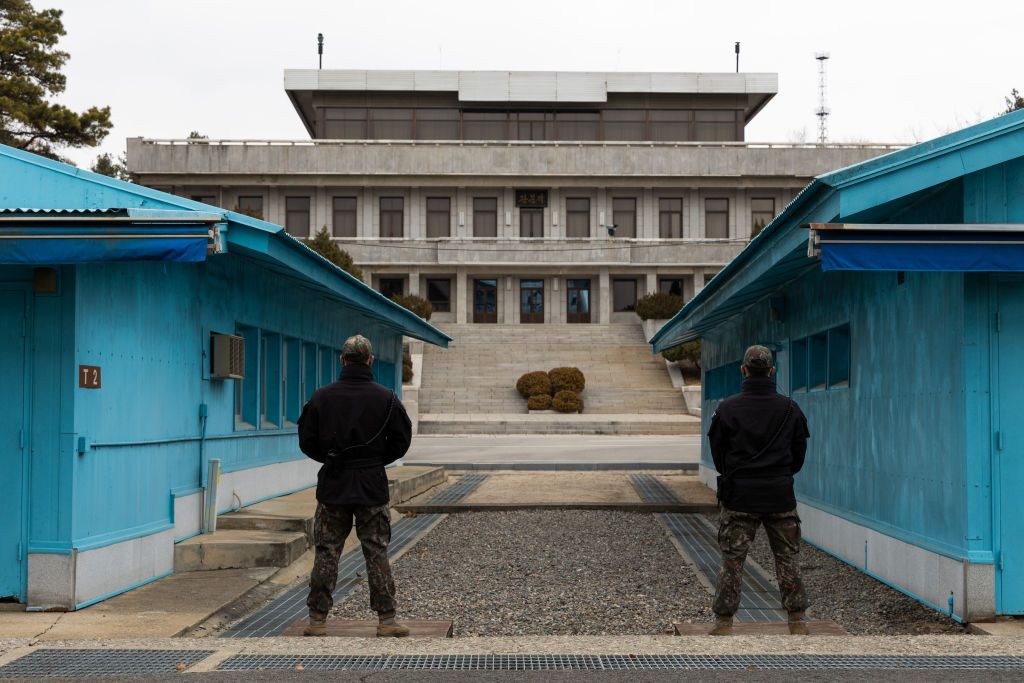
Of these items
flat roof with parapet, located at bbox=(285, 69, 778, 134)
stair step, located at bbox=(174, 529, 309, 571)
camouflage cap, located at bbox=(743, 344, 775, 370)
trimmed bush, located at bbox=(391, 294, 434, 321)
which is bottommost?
stair step, located at bbox=(174, 529, 309, 571)

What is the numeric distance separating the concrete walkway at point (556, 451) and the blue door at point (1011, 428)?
1637 cm

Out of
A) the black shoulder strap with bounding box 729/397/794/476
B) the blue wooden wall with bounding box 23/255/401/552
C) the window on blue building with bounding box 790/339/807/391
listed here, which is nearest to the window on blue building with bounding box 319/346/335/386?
the blue wooden wall with bounding box 23/255/401/552

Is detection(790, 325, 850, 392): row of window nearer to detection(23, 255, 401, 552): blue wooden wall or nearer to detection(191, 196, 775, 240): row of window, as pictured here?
detection(23, 255, 401, 552): blue wooden wall

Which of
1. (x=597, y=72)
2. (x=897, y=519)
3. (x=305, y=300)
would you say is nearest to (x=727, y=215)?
(x=597, y=72)

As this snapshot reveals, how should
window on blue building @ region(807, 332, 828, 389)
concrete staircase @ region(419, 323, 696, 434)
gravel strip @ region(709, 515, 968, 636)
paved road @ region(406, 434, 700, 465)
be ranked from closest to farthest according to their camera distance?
gravel strip @ region(709, 515, 968, 636), window on blue building @ region(807, 332, 828, 389), paved road @ region(406, 434, 700, 465), concrete staircase @ region(419, 323, 696, 434)

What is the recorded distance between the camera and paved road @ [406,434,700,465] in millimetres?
25688

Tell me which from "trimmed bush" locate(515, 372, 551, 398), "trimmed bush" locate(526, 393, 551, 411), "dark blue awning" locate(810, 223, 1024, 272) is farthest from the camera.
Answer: "trimmed bush" locate(515, 372, 551, 398)

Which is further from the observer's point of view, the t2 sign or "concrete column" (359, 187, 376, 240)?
"concrete column" (359, 187, 376, 240)

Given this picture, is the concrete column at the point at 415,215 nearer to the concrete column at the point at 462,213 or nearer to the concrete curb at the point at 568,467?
the concrete column at the point at 462,213

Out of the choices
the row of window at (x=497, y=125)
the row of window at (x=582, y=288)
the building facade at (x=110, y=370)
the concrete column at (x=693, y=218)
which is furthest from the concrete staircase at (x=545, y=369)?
A: the building facade at (x=110, y=370)

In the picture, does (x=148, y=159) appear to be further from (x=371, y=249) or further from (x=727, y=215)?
(x=727, y=215)

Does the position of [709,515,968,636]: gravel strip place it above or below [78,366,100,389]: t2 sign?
below

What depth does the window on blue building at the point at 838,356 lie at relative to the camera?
36.8 ft

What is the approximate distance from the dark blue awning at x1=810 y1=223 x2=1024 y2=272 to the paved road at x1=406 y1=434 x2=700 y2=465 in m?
17.3
